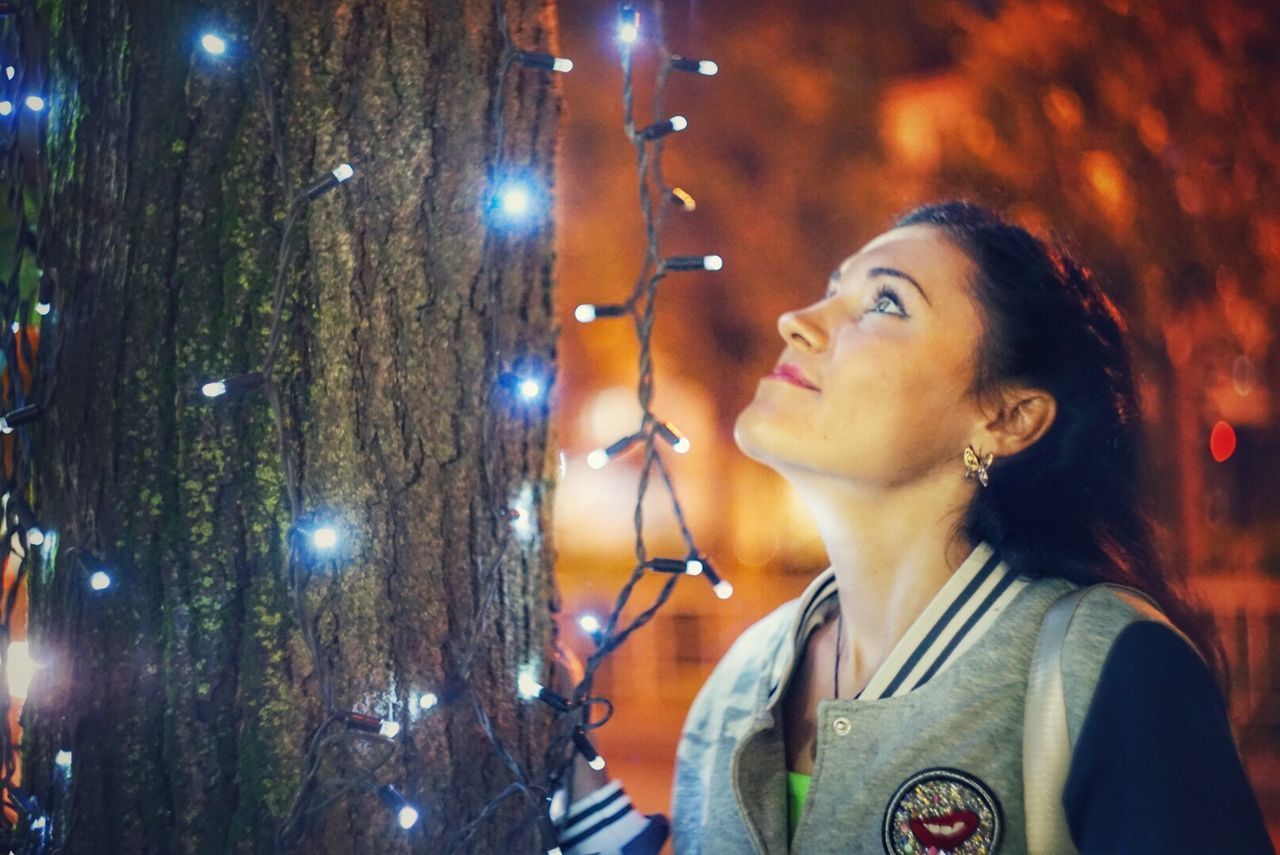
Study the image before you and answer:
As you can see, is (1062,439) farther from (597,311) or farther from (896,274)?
(597,311)

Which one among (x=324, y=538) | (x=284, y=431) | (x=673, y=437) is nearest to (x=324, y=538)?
(x=324, y=538)

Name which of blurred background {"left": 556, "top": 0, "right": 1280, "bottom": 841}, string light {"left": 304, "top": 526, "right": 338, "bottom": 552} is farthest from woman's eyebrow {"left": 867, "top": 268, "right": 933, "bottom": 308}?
string light {"left": 304, "top": 526, "right": 338, "bottom": 552}

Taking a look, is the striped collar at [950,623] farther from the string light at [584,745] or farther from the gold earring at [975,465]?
the string light at [584,745]

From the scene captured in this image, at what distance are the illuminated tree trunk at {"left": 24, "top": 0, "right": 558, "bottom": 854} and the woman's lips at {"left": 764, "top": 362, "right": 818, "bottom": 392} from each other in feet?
0.92

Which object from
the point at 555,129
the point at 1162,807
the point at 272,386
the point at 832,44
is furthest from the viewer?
the point at 832,44

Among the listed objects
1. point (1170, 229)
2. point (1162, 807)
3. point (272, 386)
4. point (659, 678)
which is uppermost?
point (1170, 229)

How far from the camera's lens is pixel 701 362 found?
197 centimetres

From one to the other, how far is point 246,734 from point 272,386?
0.35m

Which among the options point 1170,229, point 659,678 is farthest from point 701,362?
point 1170,229

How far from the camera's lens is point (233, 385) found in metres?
1.03

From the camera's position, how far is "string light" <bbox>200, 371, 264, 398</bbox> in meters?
1.01

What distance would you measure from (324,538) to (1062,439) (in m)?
Result: 0.81

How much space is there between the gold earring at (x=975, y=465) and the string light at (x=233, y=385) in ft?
2.48

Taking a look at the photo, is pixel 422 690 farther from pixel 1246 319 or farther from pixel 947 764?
pixel 1246 319
